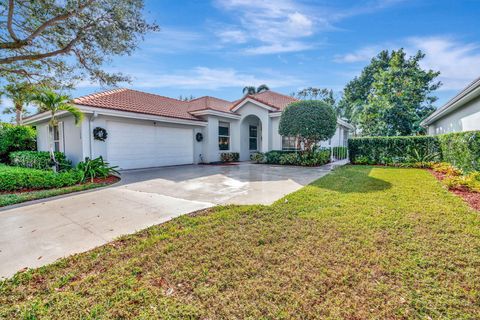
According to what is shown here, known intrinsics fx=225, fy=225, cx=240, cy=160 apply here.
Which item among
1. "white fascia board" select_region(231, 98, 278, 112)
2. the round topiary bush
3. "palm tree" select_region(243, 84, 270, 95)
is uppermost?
"palm tree" select_region(243, 84, 270, 95)

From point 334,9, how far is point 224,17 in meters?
4.65

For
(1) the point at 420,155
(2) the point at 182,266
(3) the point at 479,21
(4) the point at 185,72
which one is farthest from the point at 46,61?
(1) the point at 420,155

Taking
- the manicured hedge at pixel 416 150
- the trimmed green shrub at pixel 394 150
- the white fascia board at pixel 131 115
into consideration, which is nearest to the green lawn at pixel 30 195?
the white fascia board at pixel 131 115

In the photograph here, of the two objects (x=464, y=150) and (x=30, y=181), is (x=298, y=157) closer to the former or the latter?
(x=464, y=150)

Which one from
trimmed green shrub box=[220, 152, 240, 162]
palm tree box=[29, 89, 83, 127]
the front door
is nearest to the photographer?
palm tree box=[29, 89, 83, 127]

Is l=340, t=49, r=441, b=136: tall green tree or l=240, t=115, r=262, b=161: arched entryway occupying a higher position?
l=340, t=49, r=441, b=136: tall green tree

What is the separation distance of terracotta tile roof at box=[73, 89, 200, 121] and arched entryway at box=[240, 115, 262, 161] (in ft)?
13.9

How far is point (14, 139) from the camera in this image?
623 inches

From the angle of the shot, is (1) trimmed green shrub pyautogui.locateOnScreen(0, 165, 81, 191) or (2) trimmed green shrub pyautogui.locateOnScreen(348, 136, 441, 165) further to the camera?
(2) trimmed green shrub pyautogui.locateOnScreen(348, 136, 441, 165)

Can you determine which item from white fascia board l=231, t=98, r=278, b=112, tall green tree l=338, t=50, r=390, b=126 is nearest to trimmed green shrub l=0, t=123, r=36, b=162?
white fascia board l=231, t=98, r=278, b=112

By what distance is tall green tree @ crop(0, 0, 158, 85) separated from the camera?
8.19m

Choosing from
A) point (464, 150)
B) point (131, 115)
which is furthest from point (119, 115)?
point (464, 150)

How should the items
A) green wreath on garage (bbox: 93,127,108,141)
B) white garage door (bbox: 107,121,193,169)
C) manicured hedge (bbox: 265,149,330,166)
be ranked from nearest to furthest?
green wreath on garage (bbox: 93,127,108,141), white garage door (bbox: 107,121,193,169), manicured hedge (bbox: 265,149,330,166)

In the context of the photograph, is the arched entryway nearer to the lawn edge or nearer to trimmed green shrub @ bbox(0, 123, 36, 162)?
the lawn edge
